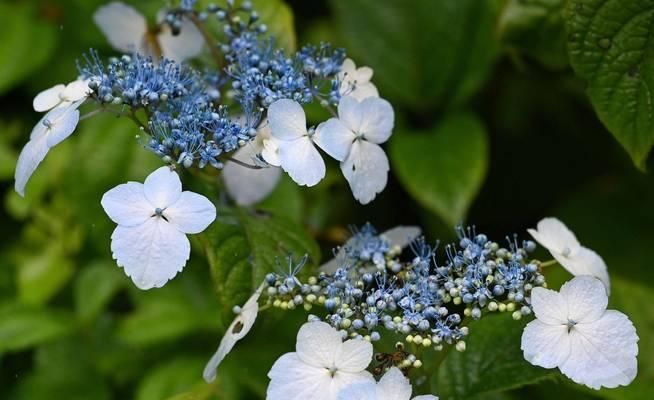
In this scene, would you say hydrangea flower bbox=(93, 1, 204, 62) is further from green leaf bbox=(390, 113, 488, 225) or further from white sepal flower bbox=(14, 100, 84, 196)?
green leaf bbox=(390, 113, 488, 225)

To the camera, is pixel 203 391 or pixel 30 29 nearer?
pixel 203 391

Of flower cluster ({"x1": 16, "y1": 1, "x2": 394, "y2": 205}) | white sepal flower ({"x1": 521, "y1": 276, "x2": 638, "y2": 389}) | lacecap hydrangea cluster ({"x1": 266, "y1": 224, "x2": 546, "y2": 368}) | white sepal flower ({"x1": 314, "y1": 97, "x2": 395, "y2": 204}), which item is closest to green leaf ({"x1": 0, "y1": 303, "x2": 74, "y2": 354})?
flower cluster ({"x1": 16, "y1": 1, "x2": 394, "y2": 205})

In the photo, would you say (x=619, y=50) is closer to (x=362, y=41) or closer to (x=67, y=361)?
(x=362, y=41)

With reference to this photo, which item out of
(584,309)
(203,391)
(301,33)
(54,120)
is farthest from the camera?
(301,33)

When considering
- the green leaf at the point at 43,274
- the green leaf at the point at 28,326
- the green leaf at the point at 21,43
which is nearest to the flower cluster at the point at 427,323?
the green leaf at the point at 28,326

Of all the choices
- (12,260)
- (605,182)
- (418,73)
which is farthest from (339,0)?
(12,260)
